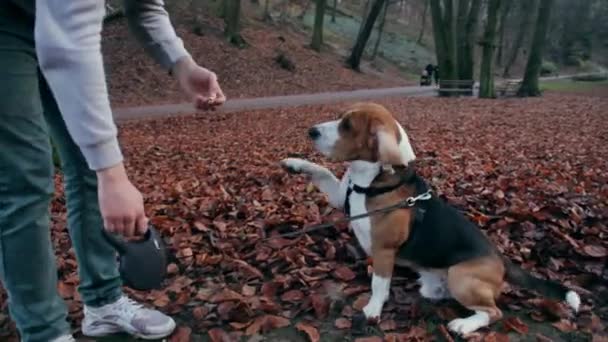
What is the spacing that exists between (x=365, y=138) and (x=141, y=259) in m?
1.36

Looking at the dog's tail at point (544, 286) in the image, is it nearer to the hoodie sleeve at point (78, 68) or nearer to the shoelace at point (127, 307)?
the shoelace at point (127, 307)

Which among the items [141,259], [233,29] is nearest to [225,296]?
[141,259]

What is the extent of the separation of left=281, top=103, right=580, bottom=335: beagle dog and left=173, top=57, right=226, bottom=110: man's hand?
0.76m

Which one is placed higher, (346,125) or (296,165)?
(346,125)

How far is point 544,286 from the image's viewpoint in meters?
2.96

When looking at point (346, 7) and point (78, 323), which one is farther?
point (346, 7)

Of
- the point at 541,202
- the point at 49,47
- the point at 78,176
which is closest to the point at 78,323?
the point at 78,176

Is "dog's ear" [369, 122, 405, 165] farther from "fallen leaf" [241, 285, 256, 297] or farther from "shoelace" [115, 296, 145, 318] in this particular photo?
"shoelace" [115, 296, 145, 318]

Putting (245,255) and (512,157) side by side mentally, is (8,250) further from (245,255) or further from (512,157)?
(512,157)

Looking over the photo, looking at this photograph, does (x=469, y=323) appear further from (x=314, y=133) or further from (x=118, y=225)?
(x=118, y=225)

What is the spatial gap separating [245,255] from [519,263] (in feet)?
5.87

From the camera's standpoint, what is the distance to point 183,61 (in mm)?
2566

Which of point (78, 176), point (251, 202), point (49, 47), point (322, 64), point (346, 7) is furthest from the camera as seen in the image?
point (346, 7)

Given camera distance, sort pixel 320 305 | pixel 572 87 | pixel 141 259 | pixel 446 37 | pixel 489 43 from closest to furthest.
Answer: pixel 141 259 → pixel 320 305 → pixel 489 43 → pixel 446 37 → pixel 572 87
